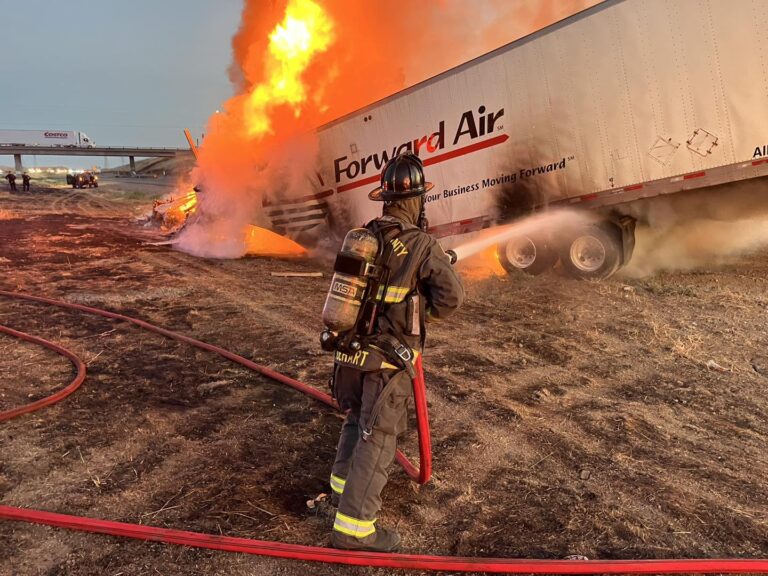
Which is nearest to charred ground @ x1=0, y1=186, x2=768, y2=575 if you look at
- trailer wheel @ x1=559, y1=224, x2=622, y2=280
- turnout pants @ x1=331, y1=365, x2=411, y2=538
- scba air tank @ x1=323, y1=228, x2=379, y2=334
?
turnout pants @ x1=331, y1=365, x2=411, y2=538

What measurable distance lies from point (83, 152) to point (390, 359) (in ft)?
312

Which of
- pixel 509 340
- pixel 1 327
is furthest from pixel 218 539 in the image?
pixel 1 327

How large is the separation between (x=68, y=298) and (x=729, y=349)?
9.90 metres

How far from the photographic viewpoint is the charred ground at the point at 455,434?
302cm

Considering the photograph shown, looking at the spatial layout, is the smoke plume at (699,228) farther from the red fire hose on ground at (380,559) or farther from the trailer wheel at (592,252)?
the red fire hose on ground at (380,559)

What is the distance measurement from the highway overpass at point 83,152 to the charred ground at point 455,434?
7261 cm

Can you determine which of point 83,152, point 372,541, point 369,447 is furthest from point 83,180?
point 372,541

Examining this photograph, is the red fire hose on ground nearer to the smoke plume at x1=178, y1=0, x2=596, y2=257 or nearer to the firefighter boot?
the firefighter boot

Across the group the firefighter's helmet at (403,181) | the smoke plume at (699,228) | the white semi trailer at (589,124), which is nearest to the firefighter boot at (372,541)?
the firefighter's helmet at (403,181)

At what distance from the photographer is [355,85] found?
45.0ft

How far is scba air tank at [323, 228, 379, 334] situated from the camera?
282cm

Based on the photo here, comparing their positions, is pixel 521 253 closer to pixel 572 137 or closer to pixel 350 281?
pixel 572 137

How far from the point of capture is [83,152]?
81125 mm

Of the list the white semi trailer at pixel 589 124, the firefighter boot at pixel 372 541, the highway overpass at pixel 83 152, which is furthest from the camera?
the highway overpass at pixel 83 152
